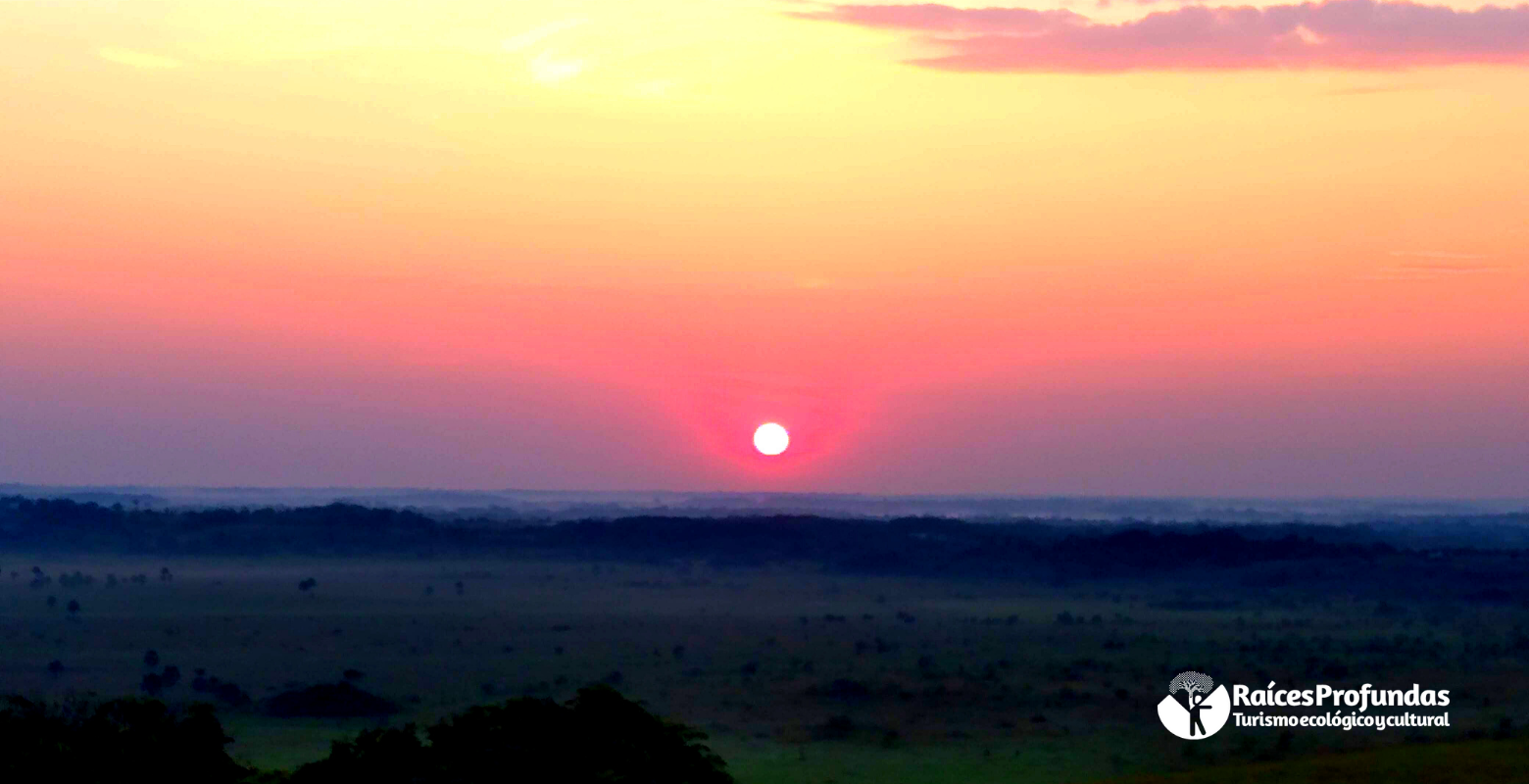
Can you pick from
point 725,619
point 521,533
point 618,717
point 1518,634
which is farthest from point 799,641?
point 521,533

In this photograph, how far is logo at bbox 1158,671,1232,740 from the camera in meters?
36.3

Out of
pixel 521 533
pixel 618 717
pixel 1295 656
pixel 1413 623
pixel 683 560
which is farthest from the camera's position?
pixel 521 533

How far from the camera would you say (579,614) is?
76312 millimetres

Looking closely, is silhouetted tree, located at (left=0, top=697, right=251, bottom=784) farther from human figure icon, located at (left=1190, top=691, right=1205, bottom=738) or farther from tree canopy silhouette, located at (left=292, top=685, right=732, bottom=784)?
human figure icon, located at (left=1190, top=691, right=1205, bottom=738)

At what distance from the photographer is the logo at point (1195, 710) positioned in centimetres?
3631

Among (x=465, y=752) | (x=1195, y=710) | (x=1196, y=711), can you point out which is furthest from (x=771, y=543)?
(x=465, y=752)

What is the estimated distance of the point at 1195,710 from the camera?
3853 centimetres

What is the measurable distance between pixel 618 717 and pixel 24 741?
6.37 m

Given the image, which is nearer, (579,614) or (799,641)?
(799,641)

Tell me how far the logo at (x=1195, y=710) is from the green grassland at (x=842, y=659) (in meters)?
0.62

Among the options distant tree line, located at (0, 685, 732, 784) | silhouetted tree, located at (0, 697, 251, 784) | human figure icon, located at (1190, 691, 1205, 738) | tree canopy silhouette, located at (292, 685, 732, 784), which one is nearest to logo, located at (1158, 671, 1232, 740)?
human figure icon, located at (1190, 691, 1205, 738)

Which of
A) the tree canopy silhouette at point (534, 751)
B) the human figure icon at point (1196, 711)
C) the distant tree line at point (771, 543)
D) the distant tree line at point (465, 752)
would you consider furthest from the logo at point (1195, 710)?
the distant tree line at point (771, 543)

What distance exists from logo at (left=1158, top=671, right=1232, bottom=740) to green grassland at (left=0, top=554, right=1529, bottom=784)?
0.62m

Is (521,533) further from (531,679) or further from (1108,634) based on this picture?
(531,679)
